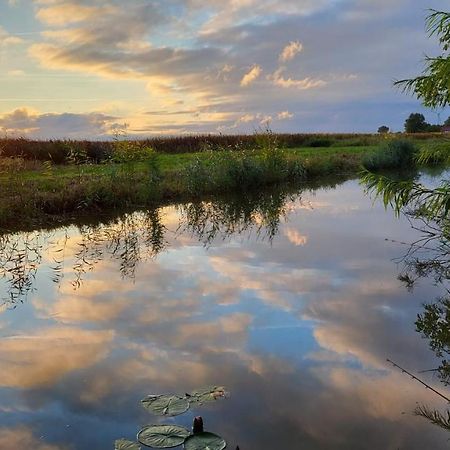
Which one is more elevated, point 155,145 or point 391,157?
point 155,145

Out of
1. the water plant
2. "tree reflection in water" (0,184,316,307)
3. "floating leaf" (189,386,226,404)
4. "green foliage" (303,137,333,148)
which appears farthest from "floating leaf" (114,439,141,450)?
"green foliage" (303,137,333,148)

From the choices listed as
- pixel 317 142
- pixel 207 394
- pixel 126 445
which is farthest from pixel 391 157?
pixel 126 445

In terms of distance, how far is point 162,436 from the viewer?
412cm

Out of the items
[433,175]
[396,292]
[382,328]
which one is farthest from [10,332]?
[433,175]

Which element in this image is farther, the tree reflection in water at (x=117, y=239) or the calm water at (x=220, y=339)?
the tree reflection in water at (x=117, y=239)

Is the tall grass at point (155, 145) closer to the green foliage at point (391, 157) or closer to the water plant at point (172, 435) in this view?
the green foliage at point (391, 157)

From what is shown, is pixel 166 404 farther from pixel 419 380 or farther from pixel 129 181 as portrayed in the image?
pixel 129 181

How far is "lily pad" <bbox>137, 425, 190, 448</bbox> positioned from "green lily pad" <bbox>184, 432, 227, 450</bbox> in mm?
64

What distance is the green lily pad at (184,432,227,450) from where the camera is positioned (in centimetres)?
393

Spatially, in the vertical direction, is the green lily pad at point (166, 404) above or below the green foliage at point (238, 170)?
below

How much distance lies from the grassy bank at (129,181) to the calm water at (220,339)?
6.32 ft

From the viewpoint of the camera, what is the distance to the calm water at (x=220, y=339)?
438 centimetres

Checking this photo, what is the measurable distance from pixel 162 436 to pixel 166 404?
514 mm

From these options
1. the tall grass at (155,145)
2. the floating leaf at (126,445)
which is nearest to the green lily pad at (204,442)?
the floating leaf at (126,445)
